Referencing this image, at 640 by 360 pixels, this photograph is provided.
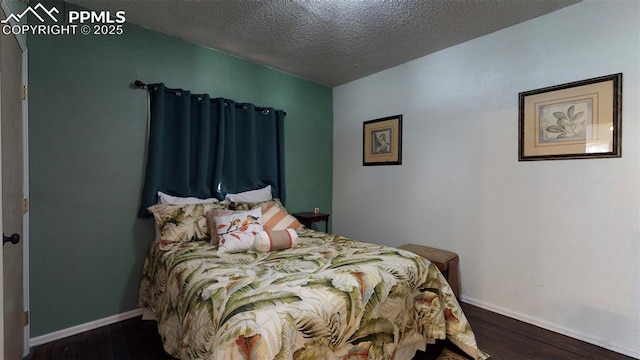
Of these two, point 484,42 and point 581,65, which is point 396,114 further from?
point 581,65

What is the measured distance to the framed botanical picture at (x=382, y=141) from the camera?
130 inches

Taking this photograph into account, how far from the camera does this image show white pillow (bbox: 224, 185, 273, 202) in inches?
114

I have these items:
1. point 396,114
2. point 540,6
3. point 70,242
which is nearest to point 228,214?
point 70,242

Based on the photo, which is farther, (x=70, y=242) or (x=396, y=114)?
(x=396, y=114)

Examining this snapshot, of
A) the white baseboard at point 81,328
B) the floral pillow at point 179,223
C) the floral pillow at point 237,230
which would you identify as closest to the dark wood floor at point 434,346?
the white baseboard at point 81,328

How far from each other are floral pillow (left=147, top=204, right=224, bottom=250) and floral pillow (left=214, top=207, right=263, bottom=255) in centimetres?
22

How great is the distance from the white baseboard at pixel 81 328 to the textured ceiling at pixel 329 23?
2439 millimetres

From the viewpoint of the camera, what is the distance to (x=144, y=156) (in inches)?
98.6

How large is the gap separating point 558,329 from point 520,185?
3.73 ft

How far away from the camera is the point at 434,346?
2.01 m

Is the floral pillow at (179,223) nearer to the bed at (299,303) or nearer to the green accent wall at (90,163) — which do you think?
the bed at (299,303)

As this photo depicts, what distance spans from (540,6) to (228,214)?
2.92m

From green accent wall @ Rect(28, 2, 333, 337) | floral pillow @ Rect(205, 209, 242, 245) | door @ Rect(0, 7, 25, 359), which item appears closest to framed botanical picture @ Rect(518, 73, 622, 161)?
floral pillow @ Rect(205, 209, 242, 245)

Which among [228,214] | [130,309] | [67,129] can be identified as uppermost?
[67,129]
